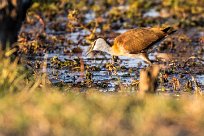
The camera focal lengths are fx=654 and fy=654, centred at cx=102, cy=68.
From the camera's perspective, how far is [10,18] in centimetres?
875

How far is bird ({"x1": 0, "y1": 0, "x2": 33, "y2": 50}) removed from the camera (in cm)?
867

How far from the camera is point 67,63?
13.0 m

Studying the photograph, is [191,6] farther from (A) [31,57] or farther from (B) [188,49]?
(A) [31,57]

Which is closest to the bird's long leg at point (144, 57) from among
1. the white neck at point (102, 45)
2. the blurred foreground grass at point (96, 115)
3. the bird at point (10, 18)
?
the white neck at point (102, 45)

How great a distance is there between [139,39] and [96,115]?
Answer: 6061 mm

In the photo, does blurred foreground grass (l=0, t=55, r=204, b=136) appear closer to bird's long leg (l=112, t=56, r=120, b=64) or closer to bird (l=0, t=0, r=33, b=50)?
bird (l=0, t=0, r=33, b=50)

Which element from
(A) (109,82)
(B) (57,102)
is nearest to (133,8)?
(A) (109,82)

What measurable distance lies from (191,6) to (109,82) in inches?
362

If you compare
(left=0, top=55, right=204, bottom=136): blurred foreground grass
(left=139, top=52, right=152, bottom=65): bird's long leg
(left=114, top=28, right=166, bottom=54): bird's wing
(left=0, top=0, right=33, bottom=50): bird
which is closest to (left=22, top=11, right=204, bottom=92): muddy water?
(left=139, top=52, right=152, bottom=65): bird's long leg

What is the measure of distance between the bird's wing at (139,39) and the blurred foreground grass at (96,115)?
16.8ft

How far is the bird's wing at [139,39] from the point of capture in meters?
12.6

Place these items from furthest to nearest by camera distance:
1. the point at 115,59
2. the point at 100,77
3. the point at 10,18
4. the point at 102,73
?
1. the point at 115,59
2. the point at 102,73
3. the point at 100,77
4. the point at 10,18

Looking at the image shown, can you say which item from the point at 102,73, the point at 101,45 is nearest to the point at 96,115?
the point at 102,73

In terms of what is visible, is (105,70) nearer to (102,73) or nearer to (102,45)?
(102,73)
